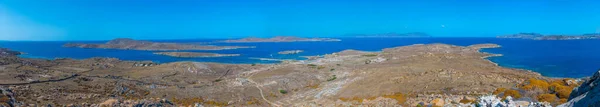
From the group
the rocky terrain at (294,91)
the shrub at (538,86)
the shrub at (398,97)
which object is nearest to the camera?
the shrub at (538,86)

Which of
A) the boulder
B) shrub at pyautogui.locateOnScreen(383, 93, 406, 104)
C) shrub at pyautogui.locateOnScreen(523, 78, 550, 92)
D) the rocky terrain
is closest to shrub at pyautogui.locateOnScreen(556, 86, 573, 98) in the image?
the rocky terrain

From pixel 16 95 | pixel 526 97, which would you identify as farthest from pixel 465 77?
pixel 16 95

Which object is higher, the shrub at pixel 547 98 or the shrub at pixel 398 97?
the shrub at pixel 547 98

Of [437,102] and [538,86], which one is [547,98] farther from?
[437,102]

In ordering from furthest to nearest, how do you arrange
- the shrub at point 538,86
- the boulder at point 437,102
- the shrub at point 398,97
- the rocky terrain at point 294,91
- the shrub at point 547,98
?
the shrub at point 398,97, the rocky terrain at point 294,91, the shrub at point 538,86, the boulder at point 437,102, the shrub at point 547,98

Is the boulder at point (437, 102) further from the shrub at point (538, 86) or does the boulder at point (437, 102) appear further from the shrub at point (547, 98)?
the shrub at point (538, 86)

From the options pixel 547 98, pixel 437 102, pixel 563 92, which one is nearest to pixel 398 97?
pixel 437 102

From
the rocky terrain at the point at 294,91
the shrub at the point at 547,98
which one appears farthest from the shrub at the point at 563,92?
the shrub at the point at 547,98

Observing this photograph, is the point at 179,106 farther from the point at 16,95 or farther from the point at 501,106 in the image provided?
the point at 501,106

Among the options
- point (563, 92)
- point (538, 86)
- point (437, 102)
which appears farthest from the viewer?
point (538, 86)

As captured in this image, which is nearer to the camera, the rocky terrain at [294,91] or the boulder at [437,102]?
the boulder at [437,102]

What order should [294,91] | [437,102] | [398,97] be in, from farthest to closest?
[294,91], [398,97], [437,102]
